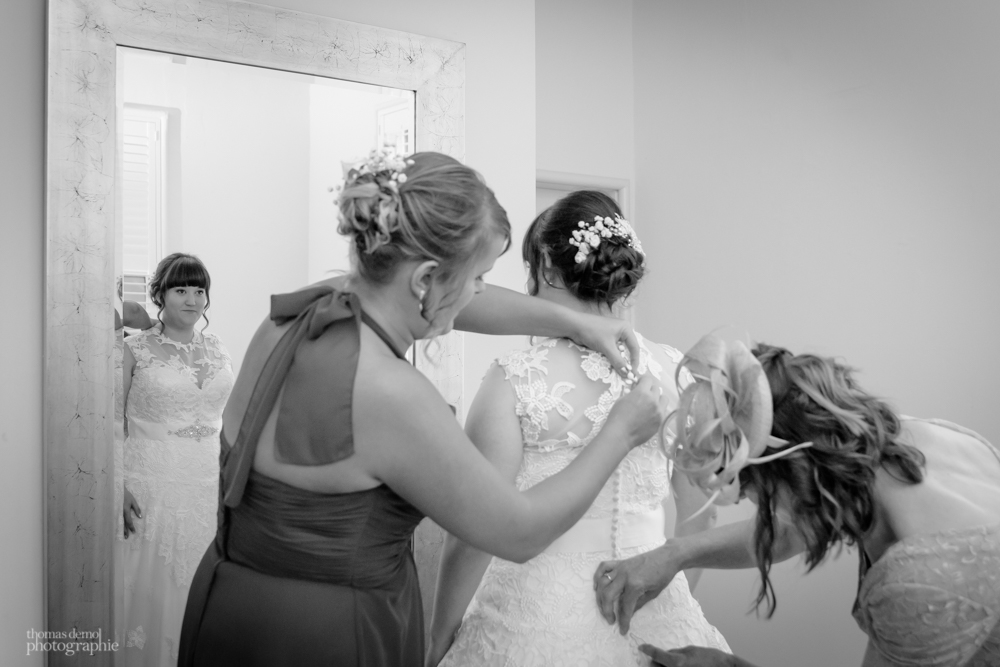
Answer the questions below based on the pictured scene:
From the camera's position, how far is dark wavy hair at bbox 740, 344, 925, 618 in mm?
1121

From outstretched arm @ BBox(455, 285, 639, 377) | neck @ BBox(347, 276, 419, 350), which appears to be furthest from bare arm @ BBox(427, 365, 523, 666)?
neck @ BBox(347, 276, 419, 350)

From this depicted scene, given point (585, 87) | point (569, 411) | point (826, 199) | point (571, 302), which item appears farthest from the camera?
point (585, 87)

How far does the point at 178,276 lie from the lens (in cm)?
216

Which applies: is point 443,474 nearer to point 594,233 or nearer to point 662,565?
point 662,565

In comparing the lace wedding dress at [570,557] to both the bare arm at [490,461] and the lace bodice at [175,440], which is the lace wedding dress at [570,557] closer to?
the bare arm at [490,461]

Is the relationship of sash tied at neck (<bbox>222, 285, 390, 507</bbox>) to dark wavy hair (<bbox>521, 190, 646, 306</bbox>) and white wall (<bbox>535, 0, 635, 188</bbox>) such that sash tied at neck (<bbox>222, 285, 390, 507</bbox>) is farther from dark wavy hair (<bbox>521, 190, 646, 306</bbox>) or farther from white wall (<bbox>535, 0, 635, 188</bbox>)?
white wall (<bbox>535, 0, 635, 188</bbox>)

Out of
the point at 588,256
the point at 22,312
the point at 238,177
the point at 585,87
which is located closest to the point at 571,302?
the point at 588,256

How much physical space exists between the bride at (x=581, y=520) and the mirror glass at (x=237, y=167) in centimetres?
83

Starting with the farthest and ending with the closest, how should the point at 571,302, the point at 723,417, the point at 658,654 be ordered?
1. the point at 571,302
2. the point at 658,654
3. the point at 723,417

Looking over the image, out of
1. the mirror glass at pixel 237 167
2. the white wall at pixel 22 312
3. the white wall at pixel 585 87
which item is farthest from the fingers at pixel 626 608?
the white wall at pixel 585 87

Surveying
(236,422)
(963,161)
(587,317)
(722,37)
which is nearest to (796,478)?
(587,317)

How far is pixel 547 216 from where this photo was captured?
72.9 inches

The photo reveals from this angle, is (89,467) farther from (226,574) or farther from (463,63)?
(463,63)

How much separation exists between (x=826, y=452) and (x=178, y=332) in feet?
5.46
